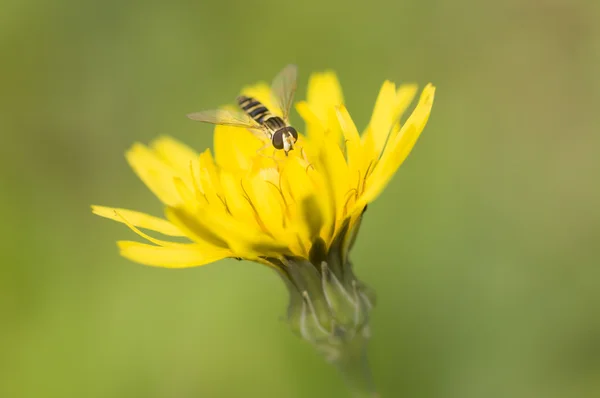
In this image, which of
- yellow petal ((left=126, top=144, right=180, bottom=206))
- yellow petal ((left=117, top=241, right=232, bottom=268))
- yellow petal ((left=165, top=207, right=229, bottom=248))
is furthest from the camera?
yellow petal ((left=126, top=144, right=180, bottom=206))

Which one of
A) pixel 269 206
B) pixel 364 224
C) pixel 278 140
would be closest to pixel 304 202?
pixel 269 206

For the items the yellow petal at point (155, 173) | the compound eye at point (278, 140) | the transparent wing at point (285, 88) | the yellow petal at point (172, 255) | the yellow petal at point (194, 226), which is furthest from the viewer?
the transparent wing at point (285, 88)

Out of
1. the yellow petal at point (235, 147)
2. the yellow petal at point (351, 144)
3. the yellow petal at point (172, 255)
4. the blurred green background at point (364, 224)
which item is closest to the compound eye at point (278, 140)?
the yellow petal at point (235, 147)

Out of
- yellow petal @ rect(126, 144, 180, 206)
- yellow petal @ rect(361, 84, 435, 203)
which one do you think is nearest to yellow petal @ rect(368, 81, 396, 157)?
yellow petal @ rect(361, 84, 435, 203)

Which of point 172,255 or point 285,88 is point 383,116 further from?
point 172,255

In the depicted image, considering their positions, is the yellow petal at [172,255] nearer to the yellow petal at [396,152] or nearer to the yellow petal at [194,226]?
the yellow petal at [194,226]

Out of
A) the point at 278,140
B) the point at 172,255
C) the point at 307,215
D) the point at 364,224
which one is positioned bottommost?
the point at 364,224

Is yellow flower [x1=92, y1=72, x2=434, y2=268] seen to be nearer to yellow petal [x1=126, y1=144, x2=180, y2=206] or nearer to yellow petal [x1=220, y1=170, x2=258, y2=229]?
yellow petal [x1=220, y1=170, x2=258, y2=229]
